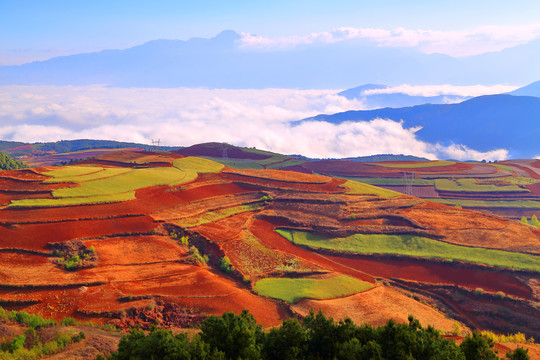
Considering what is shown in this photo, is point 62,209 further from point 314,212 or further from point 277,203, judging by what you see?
point 314,212

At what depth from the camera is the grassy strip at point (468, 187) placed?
98.2 m

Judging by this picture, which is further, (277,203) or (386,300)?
(277,203)

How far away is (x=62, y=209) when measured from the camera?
4784 cm

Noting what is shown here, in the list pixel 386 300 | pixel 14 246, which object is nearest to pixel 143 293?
pixel 14 246

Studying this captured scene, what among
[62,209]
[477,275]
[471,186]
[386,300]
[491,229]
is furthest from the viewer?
[471,186]

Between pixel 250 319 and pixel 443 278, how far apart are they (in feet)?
96.1

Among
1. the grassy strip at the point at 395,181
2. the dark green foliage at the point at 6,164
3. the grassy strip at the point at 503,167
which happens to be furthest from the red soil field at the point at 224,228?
the grassy strip at the point at 503,167

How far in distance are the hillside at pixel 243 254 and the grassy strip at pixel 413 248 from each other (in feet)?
0.76

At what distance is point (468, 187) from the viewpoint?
101m

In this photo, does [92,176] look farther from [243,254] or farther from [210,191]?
[243,254]

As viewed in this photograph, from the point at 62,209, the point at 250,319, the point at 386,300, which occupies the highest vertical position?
the point at 62,209

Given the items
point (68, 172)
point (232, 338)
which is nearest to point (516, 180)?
point (68, 172)

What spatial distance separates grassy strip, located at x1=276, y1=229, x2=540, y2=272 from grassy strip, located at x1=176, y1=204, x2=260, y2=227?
802cm

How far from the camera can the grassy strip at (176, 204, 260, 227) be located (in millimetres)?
51756
